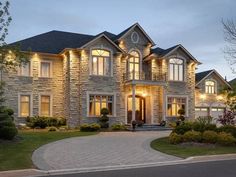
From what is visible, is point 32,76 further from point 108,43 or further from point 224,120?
point 224,120

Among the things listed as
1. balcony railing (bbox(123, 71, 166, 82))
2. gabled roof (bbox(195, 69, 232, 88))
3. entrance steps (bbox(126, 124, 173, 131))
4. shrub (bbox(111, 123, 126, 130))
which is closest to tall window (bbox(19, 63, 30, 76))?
shrub (bbox(111, 123, 126, 130))

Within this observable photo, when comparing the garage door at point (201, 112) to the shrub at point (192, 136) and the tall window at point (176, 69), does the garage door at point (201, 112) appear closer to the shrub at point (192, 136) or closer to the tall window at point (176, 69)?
the tall window at point (176, 69)

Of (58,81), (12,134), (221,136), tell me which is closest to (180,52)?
(58,81)

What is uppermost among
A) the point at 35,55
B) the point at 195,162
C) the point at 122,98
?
the point at 35,55

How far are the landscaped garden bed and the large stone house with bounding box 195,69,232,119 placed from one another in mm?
18551

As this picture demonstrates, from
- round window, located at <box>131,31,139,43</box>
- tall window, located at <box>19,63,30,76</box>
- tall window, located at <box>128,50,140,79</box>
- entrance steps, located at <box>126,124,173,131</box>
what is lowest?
entrance steps, located at <box>126,124,173,131</box>

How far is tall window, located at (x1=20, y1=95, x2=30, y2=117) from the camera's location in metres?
31.0

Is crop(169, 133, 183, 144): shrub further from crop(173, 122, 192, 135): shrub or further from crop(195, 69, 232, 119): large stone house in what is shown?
crop(195, 69, 232, 119): large stone house

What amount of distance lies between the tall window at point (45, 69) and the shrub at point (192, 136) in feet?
53.6

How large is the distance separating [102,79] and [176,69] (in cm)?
757

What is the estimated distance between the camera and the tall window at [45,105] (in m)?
31.9

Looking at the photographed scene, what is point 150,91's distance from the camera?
3434 cm

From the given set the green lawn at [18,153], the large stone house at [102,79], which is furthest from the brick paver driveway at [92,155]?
the large stone house at [102,79]

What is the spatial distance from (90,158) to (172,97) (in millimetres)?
21416
